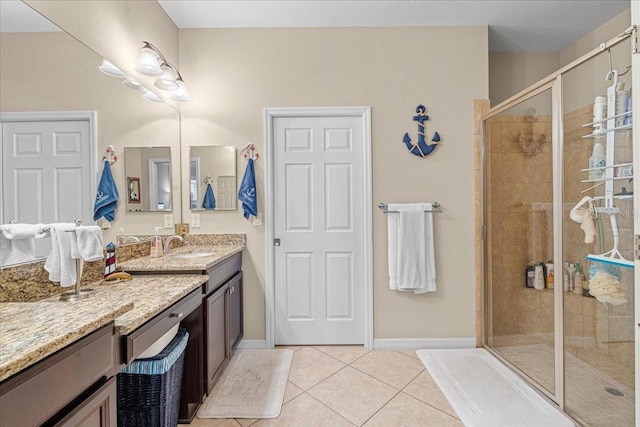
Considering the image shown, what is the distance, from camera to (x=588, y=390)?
184 cm

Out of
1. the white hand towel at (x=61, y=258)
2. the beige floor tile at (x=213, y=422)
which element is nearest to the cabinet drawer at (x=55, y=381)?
the white hand towel at (x=61, y=258)

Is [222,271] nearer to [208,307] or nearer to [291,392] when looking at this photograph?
[208,307]

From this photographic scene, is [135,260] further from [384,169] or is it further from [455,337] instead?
[455,337]

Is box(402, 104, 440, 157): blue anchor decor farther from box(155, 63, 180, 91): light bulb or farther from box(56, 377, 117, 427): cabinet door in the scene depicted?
box(56, 377, 117, 427): cabinet door

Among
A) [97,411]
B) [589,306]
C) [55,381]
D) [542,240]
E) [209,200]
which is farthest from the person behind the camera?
[209,200]

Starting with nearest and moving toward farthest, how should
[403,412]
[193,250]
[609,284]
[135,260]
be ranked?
1. [609,284]
2. [403,412]
3. [135,260]
4. [193,250]

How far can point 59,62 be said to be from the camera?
1519 mm

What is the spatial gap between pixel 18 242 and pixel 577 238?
279 cm

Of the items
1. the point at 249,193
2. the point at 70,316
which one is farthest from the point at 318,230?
the point at 70,316

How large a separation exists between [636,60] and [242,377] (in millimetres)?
2812

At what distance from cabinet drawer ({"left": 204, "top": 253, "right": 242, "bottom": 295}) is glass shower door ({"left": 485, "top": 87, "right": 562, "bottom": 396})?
6.96 feet

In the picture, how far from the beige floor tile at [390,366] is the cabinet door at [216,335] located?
3.31 feet

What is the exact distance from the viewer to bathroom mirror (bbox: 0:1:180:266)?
4.27 feet

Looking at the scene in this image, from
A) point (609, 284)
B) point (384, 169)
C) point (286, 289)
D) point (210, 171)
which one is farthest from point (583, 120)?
point (210, 171)
